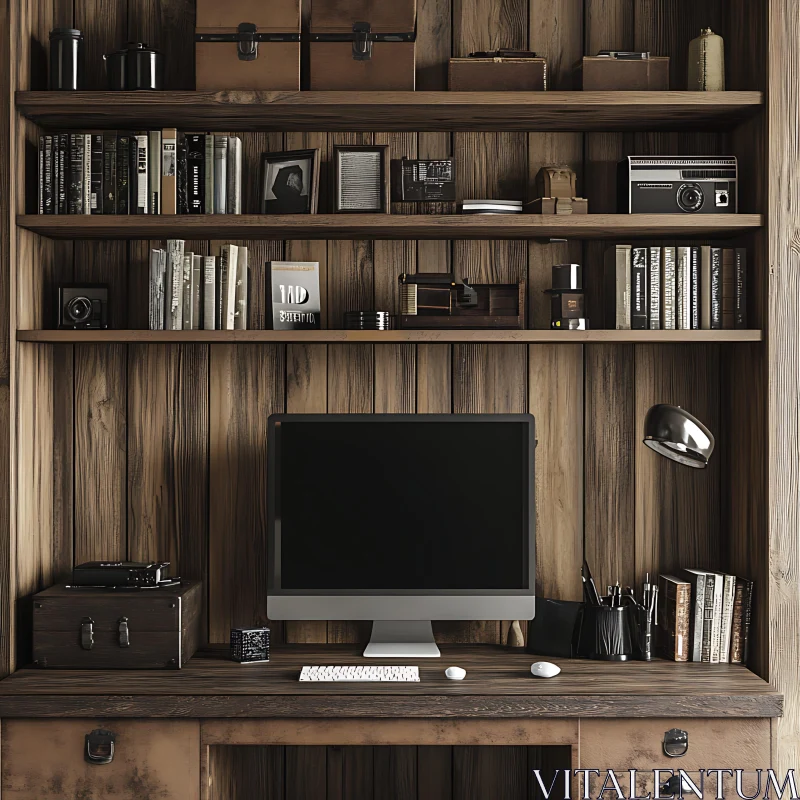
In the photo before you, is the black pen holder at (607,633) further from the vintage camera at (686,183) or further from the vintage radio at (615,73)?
the vintage radio at (615,73)

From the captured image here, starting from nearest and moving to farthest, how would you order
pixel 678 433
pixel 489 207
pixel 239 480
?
pixel 678 433
pixel 489 207
pixel 239 480

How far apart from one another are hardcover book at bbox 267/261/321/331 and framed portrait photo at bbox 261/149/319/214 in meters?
0.16

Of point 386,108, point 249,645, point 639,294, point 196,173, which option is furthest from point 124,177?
point 639,294

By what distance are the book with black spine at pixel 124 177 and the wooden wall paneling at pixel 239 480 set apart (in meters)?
0.46

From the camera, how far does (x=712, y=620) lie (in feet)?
7.63

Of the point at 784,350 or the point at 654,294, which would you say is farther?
the point at 654,294

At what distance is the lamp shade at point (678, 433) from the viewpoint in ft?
6.72

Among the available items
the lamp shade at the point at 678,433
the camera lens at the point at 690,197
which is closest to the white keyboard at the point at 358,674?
the lamp shade at the point at 678,433

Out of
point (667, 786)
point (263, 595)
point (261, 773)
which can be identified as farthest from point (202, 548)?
point (667, 786)

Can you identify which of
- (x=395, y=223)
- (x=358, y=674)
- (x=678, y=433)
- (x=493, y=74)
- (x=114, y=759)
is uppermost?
(x=493, y=74)

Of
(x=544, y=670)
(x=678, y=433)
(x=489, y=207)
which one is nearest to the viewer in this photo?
(x=678, y=433)

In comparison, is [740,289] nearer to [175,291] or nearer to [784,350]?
[784,350]

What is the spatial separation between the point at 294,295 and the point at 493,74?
80 centimetres

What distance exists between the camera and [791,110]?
2.23 metres
